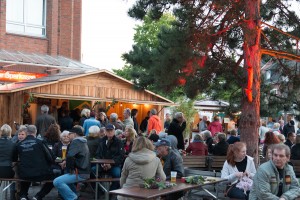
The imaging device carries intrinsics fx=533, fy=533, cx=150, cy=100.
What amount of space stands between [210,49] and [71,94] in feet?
27.0

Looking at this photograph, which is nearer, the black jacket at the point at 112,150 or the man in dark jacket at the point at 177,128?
the black jacket at the point at 112,150

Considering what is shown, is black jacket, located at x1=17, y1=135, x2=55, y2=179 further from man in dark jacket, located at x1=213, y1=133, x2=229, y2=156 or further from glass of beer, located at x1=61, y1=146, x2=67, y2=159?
man in dark jacket, located at x1=213, y1=133, x2=229, y2=156

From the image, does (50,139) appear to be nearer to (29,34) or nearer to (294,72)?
(294,72)

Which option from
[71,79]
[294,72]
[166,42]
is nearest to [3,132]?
[166,42]

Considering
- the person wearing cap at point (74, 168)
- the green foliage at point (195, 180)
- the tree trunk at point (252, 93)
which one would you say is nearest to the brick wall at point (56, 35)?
the tree trunk at point (252, 93)

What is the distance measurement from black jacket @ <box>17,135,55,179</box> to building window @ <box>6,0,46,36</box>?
15.7 m

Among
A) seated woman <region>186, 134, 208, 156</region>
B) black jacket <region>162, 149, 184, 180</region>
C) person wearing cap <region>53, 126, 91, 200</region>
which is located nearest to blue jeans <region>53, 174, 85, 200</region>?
person wearing cap <region>53, 126, 91, 200</region>

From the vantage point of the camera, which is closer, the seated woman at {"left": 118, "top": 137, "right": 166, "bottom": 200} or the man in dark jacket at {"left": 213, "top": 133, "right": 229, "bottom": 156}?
the seated woman at {"left": 118, "top": 137, "right": 166, "bottom": 200}

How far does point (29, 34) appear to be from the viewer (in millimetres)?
24969

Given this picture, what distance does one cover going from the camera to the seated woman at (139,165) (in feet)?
25.0

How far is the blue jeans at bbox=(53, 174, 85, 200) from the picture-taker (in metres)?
9.43

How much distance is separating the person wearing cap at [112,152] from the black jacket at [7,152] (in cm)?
177

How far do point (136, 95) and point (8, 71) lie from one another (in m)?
5.78

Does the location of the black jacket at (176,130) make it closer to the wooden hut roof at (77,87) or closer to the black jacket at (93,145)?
the wooden hut roof at (77,87)
